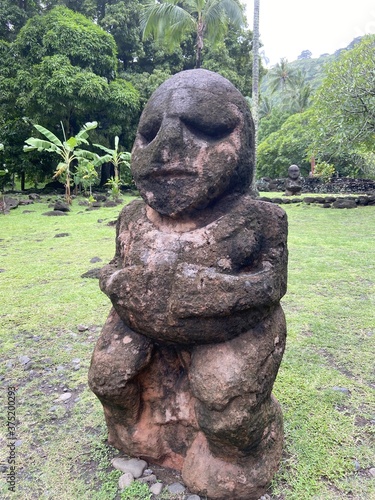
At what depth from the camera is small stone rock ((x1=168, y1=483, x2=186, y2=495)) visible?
87.0 inches

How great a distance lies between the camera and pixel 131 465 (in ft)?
7.83

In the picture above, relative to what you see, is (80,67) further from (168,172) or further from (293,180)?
(168,172)

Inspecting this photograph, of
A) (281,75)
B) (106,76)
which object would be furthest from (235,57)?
(281,75)

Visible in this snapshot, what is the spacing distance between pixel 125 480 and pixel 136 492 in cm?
12

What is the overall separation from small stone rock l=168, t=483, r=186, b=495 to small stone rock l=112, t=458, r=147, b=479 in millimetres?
200

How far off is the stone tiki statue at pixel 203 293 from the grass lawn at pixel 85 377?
1.26 feet

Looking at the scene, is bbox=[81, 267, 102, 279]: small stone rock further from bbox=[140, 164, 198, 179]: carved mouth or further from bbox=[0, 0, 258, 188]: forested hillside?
bbox=[0, 0, 258, 188]: forested hillside

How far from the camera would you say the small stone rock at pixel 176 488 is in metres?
2.21

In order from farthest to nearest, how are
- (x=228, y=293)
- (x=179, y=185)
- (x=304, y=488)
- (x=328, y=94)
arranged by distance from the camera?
(x=328, y=94) < (x=304, y=488) < (x=179, y=185) < (x=228, y=293)

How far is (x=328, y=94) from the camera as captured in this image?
467 inches

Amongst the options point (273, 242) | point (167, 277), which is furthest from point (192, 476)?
point (273, 242)

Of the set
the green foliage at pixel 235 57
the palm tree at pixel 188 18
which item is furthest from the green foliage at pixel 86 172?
the green foliage at pixel 235 57

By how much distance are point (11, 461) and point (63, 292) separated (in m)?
3.23

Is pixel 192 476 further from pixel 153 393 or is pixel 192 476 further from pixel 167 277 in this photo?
pixel 167 277
